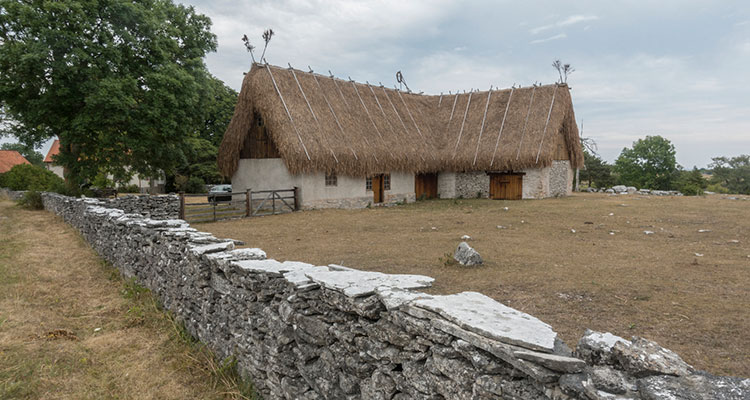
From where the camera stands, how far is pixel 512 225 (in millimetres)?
14617

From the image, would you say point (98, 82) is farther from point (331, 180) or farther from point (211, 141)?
point (211, 141)

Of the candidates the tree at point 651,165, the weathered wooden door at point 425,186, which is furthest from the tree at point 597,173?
the weathered wooden door at point 425,186

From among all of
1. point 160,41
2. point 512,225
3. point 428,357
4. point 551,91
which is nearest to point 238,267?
point 428,357

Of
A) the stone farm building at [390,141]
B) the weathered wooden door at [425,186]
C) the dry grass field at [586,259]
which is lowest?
the dry grass field at [586,259]

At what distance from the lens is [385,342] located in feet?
10.1

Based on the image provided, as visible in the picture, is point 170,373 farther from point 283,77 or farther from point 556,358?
point 283,77

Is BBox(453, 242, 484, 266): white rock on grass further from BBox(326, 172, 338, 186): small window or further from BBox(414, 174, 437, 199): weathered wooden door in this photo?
BBox(414, 174, 437, 199): weathered wooden door

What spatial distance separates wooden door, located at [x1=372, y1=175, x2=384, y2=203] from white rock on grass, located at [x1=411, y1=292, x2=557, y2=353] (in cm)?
2113

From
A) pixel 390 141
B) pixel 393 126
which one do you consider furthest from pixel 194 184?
pixel 390 141

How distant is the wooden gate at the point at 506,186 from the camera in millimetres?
26031

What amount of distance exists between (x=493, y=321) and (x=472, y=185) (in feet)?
83.9

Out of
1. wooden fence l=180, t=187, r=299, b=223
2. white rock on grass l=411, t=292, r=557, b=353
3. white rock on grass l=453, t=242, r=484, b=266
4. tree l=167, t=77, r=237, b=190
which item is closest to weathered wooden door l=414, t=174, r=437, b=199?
wooden fence l=180, t=187, r=299, b=223

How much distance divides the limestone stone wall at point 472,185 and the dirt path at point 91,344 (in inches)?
857

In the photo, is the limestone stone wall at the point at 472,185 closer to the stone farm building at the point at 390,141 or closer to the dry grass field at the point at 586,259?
the stone farm building at the point at 390,141
